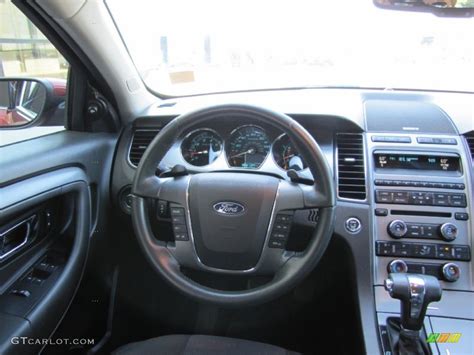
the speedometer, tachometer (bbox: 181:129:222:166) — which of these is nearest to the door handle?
tachometer (bbox: 181:129:222:166)

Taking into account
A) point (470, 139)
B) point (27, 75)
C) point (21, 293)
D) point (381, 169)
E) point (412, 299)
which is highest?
point (27, 75)

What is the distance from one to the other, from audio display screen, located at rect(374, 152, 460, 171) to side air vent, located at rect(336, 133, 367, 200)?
78 millimetres

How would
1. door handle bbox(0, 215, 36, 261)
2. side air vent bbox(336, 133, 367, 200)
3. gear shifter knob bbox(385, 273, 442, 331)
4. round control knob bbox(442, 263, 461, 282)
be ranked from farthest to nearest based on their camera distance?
side air vent bbox(336, 133, 367, 200), round control knob bbox(442, 263, 461, 282), door handle bbox(0, 215, 36, 261), gear shifter knob bbox(385, 273, 442, 331)

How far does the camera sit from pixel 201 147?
6.62 feet

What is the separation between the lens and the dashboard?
1.75m

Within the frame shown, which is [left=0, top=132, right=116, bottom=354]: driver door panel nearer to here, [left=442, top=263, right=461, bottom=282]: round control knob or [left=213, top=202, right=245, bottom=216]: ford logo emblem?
[left=213, top=202, right=245, bottom=216]: ford logo emblem

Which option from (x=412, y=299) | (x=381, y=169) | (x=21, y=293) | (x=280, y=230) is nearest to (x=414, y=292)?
(x=412, y=299)

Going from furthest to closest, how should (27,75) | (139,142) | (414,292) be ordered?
(139,142) < (27,75) < (414,292)

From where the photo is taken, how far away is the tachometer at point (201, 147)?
1.98m

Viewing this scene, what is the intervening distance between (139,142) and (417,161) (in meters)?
1.27

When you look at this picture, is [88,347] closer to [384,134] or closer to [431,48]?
[384,134]

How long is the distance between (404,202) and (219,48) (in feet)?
4.46

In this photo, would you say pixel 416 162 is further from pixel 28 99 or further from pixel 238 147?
pixel 28 99

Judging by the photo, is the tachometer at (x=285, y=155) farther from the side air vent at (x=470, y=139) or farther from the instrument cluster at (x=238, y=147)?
the side air vent at (x=470, y=139)
